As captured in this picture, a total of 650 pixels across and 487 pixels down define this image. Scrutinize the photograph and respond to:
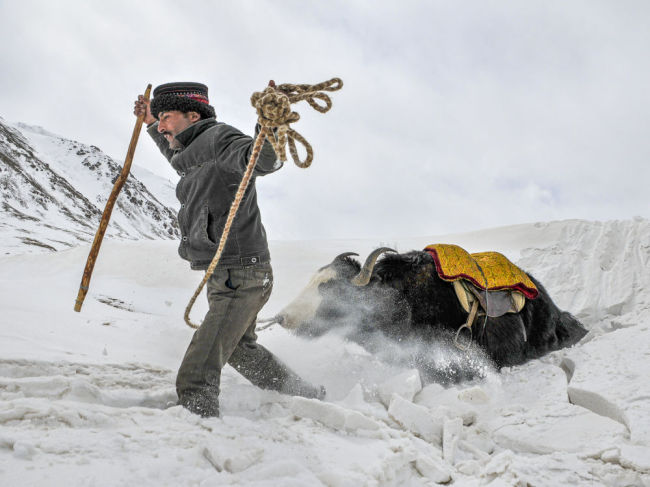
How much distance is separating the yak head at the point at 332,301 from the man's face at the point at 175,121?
1.49 metres

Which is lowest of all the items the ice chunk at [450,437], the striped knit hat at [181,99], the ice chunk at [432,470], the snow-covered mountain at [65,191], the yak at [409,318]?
the ice chunk at [432,470]

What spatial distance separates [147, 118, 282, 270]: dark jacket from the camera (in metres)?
2.10

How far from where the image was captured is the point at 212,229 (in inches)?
85.4

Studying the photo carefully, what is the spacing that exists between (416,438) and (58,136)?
116587mm

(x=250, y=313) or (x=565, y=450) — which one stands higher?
(x=250, y=313)

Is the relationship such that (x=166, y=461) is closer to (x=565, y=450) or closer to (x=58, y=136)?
(x=565, y=450)

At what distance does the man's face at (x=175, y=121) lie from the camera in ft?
7.73

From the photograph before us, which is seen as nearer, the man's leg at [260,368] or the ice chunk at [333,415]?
the ice chunk at [333,415]

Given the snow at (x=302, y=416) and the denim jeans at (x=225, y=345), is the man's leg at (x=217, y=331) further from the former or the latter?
the snow at (x=302, y=416)

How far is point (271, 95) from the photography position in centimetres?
161

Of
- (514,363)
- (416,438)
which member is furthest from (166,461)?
(514,363)

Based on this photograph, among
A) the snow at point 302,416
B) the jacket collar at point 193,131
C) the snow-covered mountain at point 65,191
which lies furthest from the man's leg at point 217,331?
the snow-covered mountain at point 65,191

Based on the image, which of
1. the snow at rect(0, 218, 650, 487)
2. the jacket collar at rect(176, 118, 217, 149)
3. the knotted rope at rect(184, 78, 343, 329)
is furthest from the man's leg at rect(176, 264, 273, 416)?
the jacket collar at rect(176, 118, 217, 149)

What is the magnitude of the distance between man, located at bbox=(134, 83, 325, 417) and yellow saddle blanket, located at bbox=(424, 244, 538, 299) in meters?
1.70
